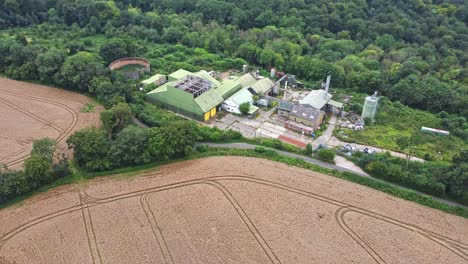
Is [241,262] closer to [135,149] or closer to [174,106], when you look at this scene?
[135,149]

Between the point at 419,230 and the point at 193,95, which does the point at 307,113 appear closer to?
the point at 193,95

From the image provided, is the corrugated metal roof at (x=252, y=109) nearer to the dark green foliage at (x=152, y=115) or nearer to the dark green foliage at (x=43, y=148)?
the dark green foliage at (x=152, y=115)

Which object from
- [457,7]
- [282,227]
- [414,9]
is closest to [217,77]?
[282,227]

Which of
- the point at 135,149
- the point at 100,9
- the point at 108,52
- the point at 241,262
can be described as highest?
the point at 100,9

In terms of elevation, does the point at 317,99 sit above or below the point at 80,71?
below

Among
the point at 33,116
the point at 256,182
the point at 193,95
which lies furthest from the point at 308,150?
the point at 33,116

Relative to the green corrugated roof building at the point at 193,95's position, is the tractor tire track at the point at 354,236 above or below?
below

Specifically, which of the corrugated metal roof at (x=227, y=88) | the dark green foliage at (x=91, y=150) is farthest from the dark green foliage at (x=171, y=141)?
the corrugated metal roof at (x=227, y=88)
